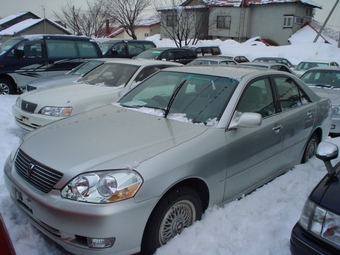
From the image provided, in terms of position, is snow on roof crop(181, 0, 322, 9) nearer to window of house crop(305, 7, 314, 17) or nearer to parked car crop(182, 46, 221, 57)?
window of house crop(305, 7, 314, 17)

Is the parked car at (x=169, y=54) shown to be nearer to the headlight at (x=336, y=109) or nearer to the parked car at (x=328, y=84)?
the parked car at (x=328, y=84)

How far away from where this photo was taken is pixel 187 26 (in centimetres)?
2852

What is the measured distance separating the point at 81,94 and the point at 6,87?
4946 millimetres

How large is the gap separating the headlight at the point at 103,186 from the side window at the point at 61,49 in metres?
8.65

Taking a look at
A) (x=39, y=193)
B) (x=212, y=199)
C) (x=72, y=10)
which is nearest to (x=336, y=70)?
(x=212, y=199)

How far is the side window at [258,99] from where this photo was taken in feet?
11.6

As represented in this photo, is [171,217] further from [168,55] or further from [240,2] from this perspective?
Answer: [240,2]

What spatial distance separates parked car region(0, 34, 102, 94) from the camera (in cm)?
932

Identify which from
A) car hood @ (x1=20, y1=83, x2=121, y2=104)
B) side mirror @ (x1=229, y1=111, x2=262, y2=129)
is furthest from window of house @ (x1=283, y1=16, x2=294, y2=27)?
side mirror @ (x1=229, y1=111, x2=262, y2=129)

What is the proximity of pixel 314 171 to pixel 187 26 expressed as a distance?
26.2 m

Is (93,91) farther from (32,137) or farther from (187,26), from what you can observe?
(187,26)

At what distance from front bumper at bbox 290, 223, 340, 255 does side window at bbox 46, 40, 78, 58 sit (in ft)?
31.4

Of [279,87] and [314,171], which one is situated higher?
[279,87]

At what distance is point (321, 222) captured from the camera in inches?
85.3
